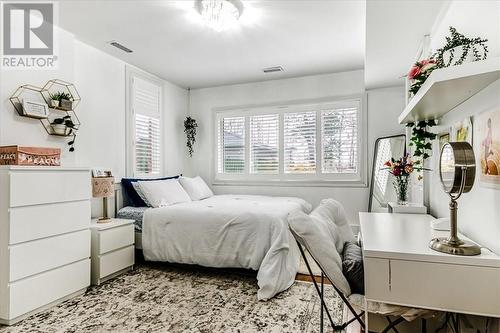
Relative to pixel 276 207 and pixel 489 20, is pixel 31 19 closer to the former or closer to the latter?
pixel 276 207

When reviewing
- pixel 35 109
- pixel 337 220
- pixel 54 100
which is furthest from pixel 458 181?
pixel 54 100

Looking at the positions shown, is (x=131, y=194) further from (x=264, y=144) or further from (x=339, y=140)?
(x=339, y=140)

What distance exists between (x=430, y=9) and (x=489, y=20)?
924 mm

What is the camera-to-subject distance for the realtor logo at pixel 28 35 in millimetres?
2656

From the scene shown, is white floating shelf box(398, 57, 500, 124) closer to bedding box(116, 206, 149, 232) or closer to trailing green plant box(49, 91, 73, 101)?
bedding box(116, 206, 149, 232)

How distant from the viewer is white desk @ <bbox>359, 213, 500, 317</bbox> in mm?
1162

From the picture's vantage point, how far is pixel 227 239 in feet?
9.92

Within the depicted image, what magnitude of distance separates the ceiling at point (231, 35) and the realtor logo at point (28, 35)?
0.56 feet

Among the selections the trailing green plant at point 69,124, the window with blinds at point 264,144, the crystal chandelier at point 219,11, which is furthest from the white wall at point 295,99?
the trailing green plant at point 69,124

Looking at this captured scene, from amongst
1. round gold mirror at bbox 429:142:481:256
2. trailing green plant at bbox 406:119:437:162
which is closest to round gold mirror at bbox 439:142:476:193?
round gold mirror at bbox 429:142:481:256

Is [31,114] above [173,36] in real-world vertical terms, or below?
below

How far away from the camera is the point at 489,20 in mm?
Result: 1370

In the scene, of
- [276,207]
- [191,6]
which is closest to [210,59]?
[191,6]

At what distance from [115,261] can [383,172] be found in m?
3.67
